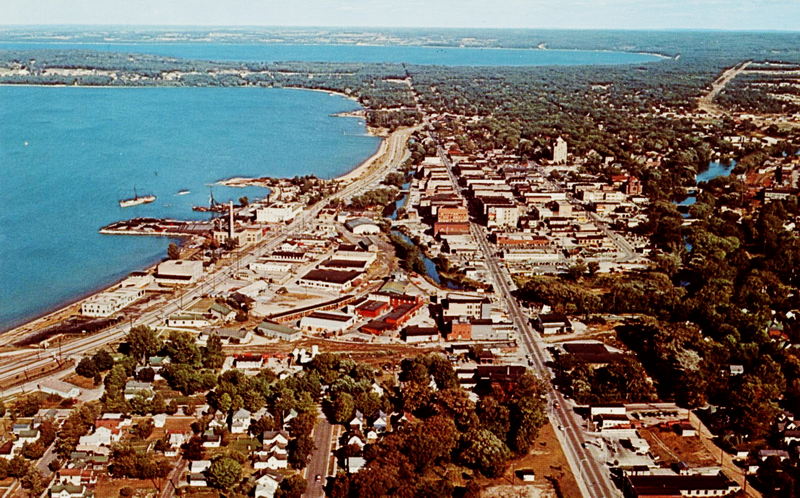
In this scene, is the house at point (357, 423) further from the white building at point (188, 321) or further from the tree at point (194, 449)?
the white building at point (188, 321)

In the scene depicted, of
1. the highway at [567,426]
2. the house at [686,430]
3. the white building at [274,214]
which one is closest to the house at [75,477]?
the highway at [567,426]

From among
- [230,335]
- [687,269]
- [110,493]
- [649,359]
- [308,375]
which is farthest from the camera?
[687,269]

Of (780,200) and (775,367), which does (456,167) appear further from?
(775,367)

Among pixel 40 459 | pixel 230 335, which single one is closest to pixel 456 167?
pixel 230 335

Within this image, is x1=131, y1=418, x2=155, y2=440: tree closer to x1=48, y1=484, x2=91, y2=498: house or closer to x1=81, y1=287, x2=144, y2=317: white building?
x1=48, y1=484, x2=91, y2=498: house

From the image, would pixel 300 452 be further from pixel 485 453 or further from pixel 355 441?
pixel 485 453

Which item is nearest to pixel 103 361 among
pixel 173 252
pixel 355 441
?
pixel 355 441

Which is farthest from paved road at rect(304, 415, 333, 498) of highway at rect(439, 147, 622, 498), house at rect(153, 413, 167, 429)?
highway at rect(439, 147, 622, 498)
